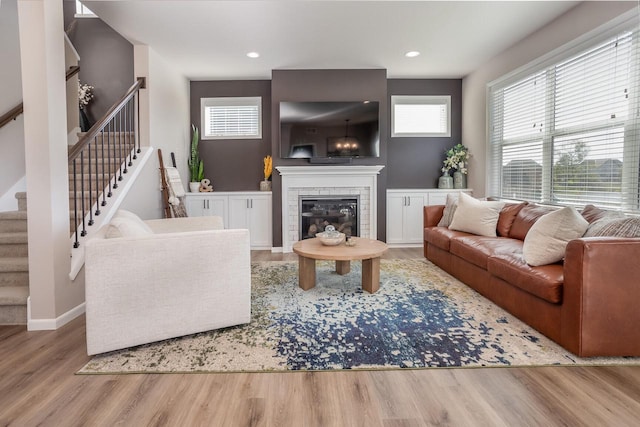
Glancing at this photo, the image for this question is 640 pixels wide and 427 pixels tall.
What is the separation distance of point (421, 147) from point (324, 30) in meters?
2.69

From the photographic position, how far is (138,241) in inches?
83.2

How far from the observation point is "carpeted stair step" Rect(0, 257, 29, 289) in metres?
2.79

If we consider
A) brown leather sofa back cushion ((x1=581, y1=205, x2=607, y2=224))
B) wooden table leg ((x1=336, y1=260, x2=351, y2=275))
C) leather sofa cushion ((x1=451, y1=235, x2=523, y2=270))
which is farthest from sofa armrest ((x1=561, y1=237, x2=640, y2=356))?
wooden table leg ((x1=336, y1=260, x2=351, y2=275))

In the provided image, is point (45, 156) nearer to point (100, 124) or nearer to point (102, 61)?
point (100, 124)

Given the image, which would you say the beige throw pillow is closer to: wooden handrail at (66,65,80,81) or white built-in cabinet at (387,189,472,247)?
white built-in cabinet at (387,189,472,247)

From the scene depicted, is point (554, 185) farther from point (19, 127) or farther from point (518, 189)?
point (19, 127)

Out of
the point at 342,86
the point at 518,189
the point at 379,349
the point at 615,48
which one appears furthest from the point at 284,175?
the point at 615,48

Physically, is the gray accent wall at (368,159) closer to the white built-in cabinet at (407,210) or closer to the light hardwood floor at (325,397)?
the white built-in cabinet at (407,210)

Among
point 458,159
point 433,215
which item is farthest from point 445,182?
point 433,215

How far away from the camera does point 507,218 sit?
12.2 ft

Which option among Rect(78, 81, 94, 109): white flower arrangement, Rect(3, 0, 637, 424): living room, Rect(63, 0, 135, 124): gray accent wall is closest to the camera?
Rect(3, 0, 637, 424): living room

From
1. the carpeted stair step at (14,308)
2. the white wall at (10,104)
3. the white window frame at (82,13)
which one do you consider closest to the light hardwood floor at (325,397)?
the carpeted stair step at (14,308)

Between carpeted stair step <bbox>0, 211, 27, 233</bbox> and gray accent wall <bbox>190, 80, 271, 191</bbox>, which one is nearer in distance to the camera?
carpeted stair step <bbox>0, 211, 27, 233</bbox>

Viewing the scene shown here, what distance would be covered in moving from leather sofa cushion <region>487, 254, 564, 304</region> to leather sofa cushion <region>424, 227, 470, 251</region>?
2.97 feet
